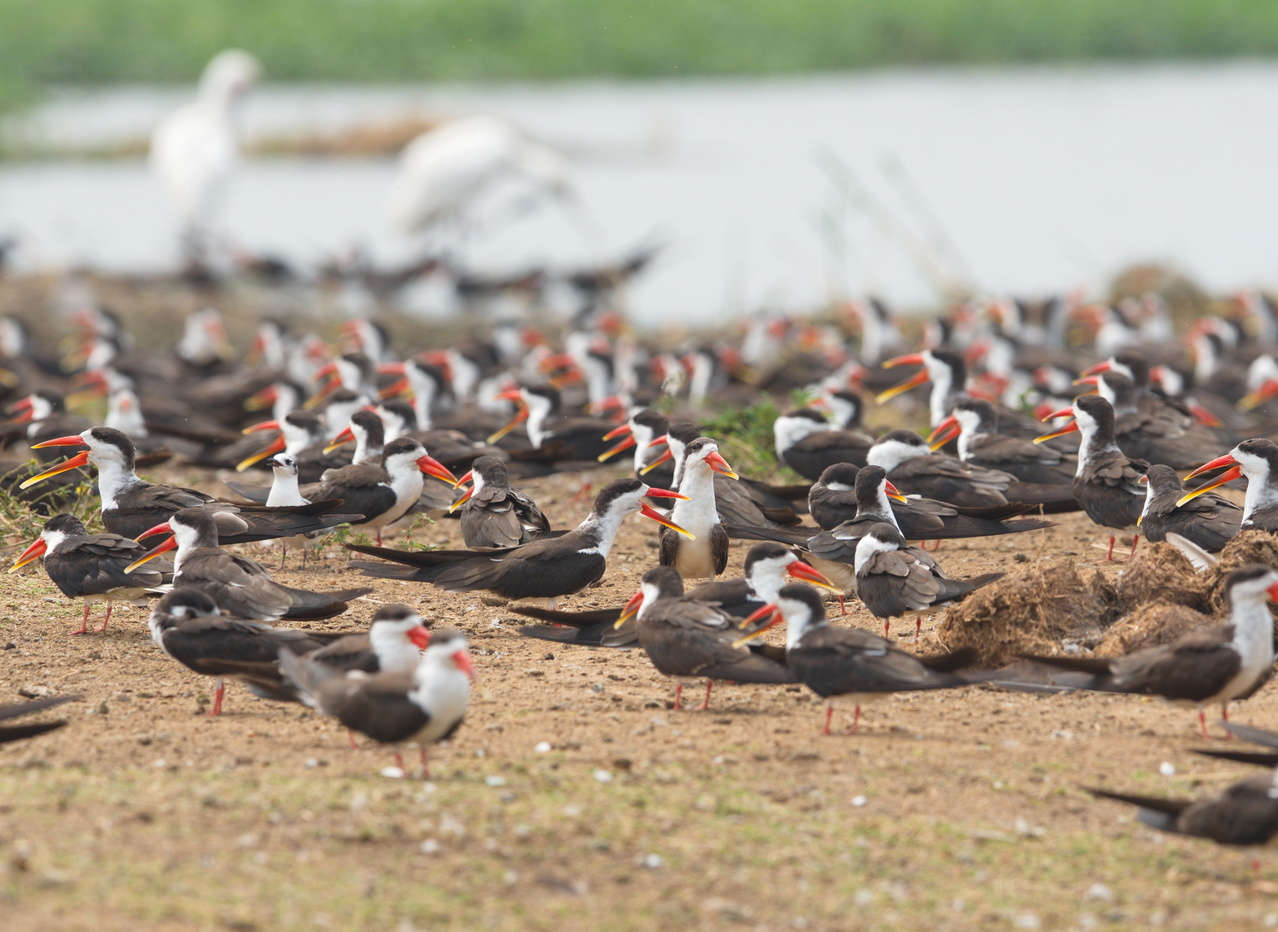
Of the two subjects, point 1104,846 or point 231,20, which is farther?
point 231,20

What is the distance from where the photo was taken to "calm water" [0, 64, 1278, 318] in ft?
75.7

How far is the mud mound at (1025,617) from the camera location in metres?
7.29

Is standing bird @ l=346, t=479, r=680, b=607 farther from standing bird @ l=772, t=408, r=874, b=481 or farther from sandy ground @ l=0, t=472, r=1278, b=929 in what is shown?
standing bird @ l=772, t=408, r=874, b=481

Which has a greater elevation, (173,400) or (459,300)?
(459,300)

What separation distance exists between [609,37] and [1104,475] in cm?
3165

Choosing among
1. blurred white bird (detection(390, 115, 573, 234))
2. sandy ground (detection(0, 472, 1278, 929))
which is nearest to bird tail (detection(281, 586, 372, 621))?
sandy ground (detection(0, 472, 1278, 929))

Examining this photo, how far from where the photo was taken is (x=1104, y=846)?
18.1 feet

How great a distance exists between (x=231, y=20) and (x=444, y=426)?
31100 mm

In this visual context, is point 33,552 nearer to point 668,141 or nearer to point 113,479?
point 113,479

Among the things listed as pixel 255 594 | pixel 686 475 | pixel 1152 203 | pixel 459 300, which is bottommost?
pixel 255 594

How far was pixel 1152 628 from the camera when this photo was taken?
7.05m

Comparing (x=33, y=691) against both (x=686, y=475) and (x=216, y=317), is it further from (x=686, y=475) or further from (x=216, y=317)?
(x=216, y=317)

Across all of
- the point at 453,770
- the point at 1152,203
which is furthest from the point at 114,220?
the point at 453,770

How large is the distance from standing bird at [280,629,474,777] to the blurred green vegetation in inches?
1331
